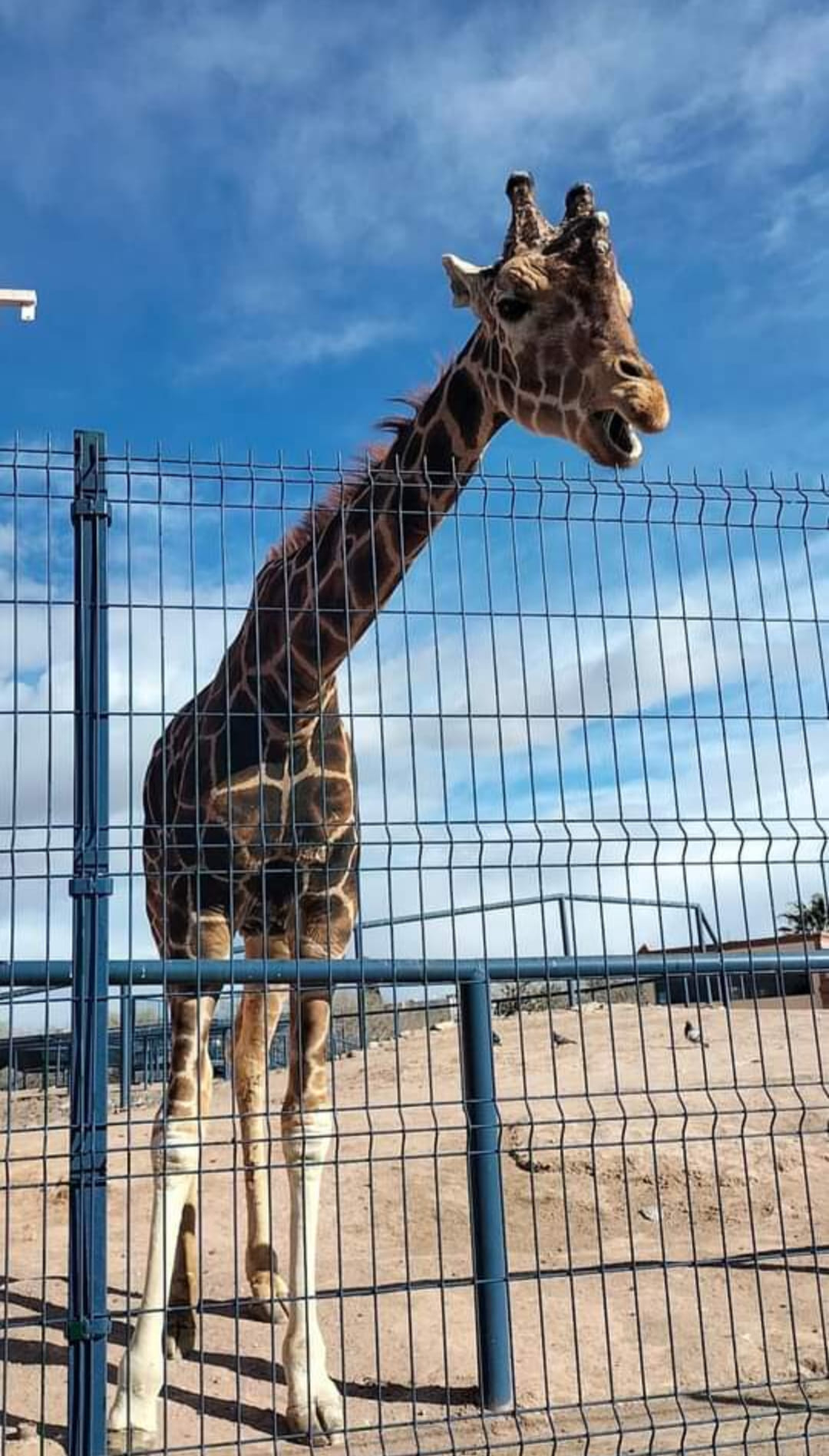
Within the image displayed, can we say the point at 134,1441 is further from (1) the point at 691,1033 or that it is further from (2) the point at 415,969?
(1) the point at 691,1033

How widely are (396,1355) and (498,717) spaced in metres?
2.57

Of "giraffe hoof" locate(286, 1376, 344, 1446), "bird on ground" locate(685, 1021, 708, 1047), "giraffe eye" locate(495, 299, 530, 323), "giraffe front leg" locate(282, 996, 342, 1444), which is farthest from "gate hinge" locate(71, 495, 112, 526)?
"bird on ground" locate(685, 1021, 708, 1047)

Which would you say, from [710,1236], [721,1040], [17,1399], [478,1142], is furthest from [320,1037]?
[721,1040]

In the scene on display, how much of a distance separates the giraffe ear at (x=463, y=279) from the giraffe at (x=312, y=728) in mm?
11

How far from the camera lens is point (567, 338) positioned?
17.5ft

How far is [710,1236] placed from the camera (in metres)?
6.71

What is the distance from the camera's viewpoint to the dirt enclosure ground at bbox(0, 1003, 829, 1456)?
4.11 metres

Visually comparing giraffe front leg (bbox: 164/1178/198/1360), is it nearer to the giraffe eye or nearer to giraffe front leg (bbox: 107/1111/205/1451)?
giraffe front leg (bbox: 107/1111/205/1451)

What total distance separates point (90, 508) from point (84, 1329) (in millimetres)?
2381

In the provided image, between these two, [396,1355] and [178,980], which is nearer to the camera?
[178,980]

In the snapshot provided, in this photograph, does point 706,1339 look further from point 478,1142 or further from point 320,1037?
point 320,1037

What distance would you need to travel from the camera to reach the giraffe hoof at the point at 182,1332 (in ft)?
16.6

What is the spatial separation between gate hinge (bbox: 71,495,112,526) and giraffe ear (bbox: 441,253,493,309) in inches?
104

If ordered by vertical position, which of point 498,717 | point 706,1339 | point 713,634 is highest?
point 713,634
